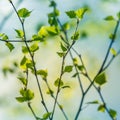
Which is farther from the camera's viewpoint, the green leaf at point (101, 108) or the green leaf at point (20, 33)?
the green leaf at point (101, 108)

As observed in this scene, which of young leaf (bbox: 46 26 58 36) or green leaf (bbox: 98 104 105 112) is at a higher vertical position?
young leaf (bbox: 46 26 58 36)

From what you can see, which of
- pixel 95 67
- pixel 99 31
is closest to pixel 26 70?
pixel 95 67

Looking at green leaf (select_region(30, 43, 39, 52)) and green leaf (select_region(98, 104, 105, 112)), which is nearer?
green leaf (select_region(30, 43, 39, 52))

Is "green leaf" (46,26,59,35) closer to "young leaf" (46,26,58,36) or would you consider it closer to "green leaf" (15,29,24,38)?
"young leaf" (46,26,58,36)

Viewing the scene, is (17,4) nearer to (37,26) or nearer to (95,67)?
(37,26)

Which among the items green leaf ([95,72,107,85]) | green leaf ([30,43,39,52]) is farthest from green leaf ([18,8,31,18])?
green leaf ([95,72,107,85])

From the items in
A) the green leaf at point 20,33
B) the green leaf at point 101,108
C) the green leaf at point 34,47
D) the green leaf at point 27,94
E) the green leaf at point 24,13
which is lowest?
the green leaf at point 101,108

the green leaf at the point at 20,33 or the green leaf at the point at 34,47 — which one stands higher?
the green leaf at the point at 20,33

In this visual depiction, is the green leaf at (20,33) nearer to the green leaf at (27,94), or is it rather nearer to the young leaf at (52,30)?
the young leaf at (52,30)

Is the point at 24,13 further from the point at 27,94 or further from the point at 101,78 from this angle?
the point at 101,78

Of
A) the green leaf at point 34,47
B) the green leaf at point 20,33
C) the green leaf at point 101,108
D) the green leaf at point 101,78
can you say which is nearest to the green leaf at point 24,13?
the green leaf at point 20,33

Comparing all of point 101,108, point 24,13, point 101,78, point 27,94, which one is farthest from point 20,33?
point 101,108
